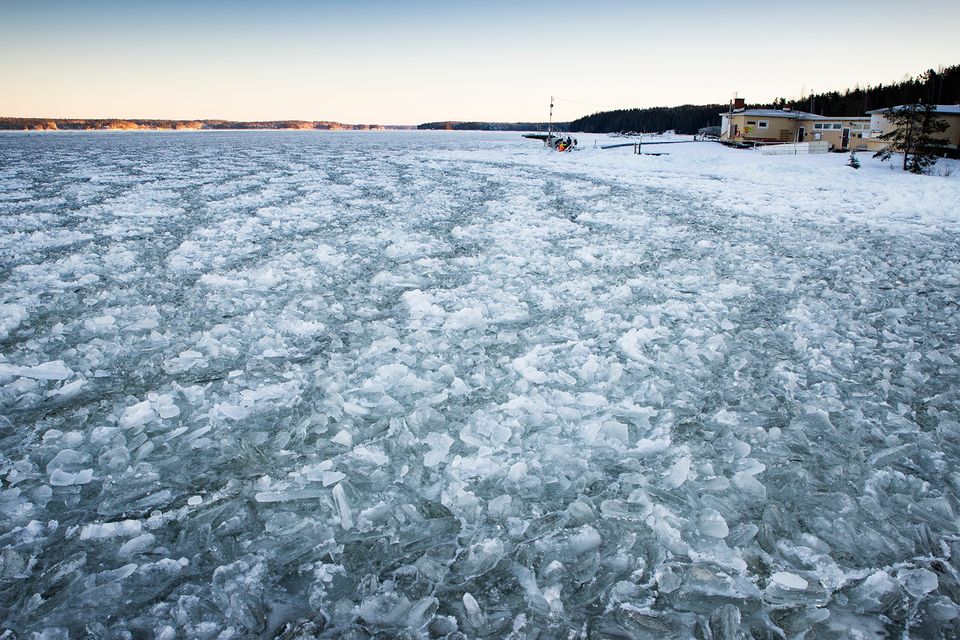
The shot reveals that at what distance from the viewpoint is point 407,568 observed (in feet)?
7.46

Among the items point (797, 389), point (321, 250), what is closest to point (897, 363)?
point (797, 389)

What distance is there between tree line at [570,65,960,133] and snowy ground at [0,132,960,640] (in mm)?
27550

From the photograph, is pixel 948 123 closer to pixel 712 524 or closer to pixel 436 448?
pixel 712 524

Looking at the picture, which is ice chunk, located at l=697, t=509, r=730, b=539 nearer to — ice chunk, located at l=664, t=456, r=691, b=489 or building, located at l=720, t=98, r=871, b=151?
→ ice chunk, located at l=664, t=456, r=691, b=489

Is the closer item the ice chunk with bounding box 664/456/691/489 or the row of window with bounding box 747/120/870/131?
the ice chunk with bounding box 664/456/691/489

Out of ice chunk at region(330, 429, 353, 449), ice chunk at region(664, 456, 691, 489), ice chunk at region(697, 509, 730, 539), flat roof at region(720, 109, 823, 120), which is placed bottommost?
ice chunk at region(697, 509, 730, 539)

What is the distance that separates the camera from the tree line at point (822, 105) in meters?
60.1

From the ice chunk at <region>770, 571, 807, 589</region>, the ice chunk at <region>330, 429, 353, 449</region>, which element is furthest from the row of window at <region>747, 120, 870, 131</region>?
the ice chunk at <region>330, 429, 353, 449</region>

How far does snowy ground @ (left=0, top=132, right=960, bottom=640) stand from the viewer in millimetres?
2117

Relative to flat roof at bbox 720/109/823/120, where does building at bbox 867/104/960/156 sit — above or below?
below

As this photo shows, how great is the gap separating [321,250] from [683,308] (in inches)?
203

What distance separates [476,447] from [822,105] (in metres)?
95.5

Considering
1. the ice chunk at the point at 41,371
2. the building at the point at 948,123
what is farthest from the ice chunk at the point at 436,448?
the building at the point at 948,123

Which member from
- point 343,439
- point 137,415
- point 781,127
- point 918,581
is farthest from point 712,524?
point 781,127
